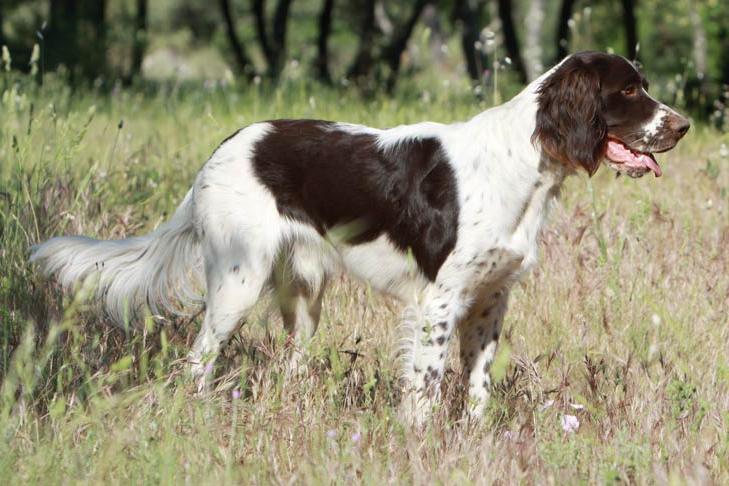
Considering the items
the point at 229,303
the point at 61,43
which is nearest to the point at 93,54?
the point at 61,43

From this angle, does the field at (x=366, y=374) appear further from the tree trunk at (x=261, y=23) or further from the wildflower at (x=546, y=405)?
the tree trunk at (x=261, y=23)

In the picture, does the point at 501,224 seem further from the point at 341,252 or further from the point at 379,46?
the point at 379,46

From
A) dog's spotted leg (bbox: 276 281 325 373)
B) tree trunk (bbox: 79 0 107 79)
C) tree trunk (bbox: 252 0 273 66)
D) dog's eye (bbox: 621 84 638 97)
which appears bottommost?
tree trunk (bbox: 252 0 273 66)

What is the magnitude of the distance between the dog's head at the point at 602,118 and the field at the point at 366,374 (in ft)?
1.88

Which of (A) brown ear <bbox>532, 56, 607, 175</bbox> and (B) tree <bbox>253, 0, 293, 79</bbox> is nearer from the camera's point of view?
(A) brown ear <bbox>532, 56, 607, 175</bbox>

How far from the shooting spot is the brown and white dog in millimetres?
3955

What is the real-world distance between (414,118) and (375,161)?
4.31 meters

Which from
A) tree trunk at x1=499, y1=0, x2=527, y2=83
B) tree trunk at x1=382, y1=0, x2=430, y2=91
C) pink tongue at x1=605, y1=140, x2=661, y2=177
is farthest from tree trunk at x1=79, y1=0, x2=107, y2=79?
pink tongue at x1=605, y1=140, x2=661, y2=177

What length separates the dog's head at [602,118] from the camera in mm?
3893

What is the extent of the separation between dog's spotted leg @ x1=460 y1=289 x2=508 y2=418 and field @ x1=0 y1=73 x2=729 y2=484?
8 cm

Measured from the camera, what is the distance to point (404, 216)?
13.6ft

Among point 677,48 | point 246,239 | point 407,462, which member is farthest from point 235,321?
point 677,48

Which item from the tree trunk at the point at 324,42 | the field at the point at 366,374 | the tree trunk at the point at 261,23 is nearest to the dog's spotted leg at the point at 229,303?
the field at the point at 366,374

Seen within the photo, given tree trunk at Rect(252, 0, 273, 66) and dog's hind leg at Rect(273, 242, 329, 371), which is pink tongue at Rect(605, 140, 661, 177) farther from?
tree trunk at Rect(252, 0, 273, 66)
